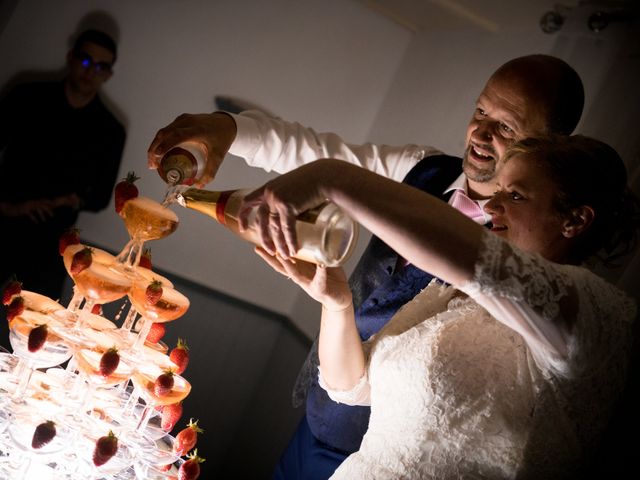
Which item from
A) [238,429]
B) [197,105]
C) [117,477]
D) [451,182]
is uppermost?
[451,182]

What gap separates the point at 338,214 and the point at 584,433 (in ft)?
1.75

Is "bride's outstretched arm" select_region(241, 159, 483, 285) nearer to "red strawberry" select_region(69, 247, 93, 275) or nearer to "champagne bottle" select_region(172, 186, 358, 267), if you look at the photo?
"champagne bottle" select_region(172, 186, 358, 267)

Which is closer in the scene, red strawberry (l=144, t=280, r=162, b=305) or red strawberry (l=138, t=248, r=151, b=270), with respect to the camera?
red strawberry (l=144, t=280, r=162, b=305)

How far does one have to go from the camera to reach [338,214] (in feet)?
3.05

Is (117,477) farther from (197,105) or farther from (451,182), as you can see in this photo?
(197,105)

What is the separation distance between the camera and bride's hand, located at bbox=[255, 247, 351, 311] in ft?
3.54

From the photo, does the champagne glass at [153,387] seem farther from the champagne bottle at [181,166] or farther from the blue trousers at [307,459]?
the blue trousers at [307,459]

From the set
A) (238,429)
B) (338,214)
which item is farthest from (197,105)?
(338,214)

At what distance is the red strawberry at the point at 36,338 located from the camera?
1110 millimetres

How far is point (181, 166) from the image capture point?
121cm

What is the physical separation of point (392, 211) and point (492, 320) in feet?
1.40

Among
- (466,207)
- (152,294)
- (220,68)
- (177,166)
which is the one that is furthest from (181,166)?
(220,68)

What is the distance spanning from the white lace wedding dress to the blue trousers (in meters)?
0.71

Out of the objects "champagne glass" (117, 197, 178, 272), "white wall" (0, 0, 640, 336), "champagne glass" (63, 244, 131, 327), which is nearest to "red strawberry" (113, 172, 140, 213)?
"champagne glass" (117, 197, 178, 272)
